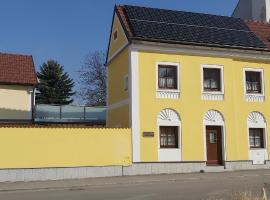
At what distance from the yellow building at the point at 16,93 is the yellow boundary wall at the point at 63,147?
12.2 meters

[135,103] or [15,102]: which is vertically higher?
Answer: [15,102]

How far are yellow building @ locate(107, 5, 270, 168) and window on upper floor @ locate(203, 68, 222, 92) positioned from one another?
58 millimetres

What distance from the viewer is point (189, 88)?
80.4 ft

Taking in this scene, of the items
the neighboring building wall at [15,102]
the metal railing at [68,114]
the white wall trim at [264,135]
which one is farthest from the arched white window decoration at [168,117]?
the metal railing at [68,114]

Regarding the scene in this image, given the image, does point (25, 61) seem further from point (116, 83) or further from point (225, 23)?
point (225, 23)

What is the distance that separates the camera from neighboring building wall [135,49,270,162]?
76.4ft

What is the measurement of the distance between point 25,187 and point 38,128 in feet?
12.8

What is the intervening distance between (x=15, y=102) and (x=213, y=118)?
15.4 m

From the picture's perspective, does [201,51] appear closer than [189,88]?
No

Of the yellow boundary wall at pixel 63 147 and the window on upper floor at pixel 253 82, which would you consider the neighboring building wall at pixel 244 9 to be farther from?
the yellow boundary wall at pixel 63 147

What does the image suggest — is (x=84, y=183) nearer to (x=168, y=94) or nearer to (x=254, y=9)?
(x=168, y=94)

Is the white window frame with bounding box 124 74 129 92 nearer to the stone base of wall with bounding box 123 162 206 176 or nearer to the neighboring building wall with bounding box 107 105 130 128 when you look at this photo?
the neighboring building wall with bounding box 107 105 130 128

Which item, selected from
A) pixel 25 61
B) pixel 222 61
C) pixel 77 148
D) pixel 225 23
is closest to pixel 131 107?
pixel 77 148

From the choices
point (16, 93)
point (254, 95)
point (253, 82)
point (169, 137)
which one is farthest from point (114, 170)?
point (16, 93)
